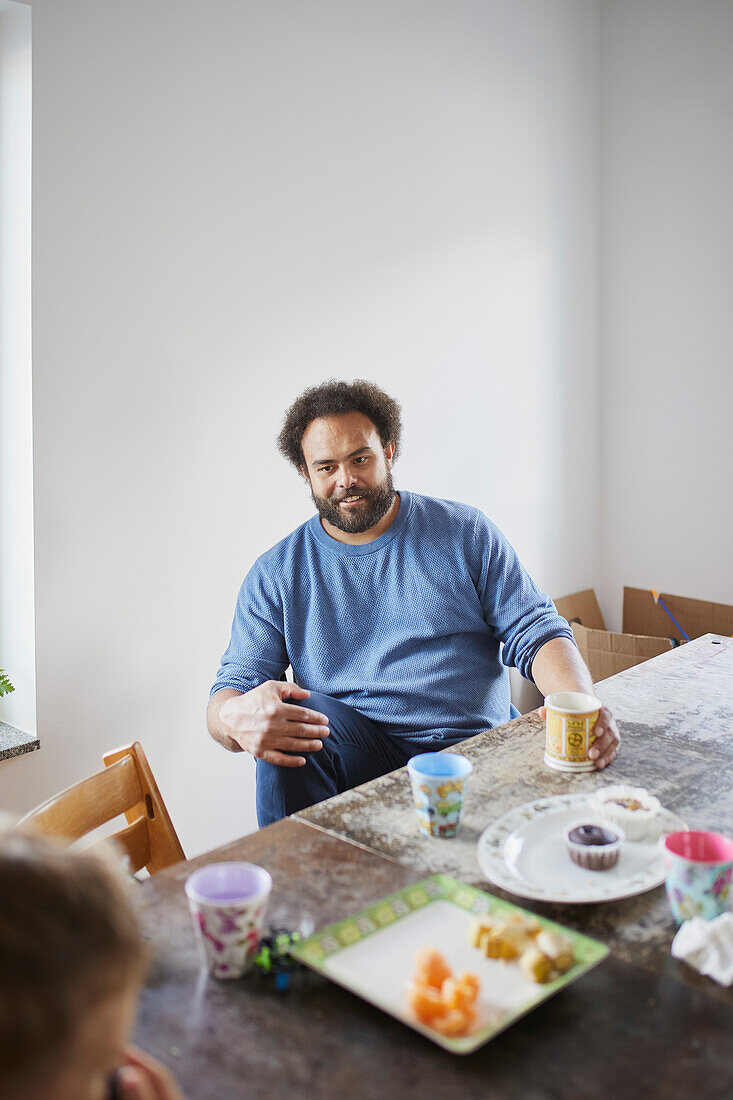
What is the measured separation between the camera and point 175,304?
2.13m

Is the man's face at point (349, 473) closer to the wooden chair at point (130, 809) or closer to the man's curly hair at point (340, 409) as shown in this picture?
the man's curly hair at point (340, 409)

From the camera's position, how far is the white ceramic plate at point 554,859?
970 mm

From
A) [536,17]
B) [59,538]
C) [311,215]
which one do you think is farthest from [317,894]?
[536,17]

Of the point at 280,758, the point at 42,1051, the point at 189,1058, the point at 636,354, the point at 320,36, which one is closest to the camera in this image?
the point at 42,1051

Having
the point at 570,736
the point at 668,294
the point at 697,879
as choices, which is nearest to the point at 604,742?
the point at 570,736

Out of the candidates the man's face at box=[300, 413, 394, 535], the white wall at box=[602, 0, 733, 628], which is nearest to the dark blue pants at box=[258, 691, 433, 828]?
the man's face at box=[300, 413, 394, 535]

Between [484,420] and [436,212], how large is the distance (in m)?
0.70

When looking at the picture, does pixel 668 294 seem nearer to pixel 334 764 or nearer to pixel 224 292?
pixel 224 292

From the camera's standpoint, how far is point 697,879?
89cm

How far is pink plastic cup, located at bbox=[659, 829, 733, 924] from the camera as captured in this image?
88 centimetres

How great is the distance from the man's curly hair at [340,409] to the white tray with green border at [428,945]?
3.85 ft

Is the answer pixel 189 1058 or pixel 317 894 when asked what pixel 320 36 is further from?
pixel 189 1058

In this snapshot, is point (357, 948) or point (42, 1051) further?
point (357, 948)

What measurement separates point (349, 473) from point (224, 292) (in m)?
0.69
